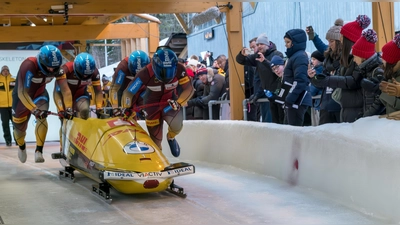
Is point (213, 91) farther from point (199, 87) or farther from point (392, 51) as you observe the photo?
point (392, 51)

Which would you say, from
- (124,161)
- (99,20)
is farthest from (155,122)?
(99,20)


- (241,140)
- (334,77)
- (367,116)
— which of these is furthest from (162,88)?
(367,116)

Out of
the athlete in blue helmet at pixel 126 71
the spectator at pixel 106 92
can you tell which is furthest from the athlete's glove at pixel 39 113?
the spectator at pixel 106 92

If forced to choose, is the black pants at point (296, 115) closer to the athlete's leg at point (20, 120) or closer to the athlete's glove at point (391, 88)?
the athlete's glove at point (391, 88)

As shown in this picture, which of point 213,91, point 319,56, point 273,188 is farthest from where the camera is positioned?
point 213,91

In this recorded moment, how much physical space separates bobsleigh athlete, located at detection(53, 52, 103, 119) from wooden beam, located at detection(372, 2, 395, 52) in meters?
3.29

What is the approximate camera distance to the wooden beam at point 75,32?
46.9 feet

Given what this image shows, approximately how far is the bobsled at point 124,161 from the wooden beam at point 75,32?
905cm

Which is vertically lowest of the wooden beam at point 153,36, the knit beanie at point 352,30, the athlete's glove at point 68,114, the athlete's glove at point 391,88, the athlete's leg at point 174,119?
the athlete's leg at point 174,119

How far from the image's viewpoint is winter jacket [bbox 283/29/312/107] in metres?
5.93

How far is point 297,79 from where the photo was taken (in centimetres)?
596

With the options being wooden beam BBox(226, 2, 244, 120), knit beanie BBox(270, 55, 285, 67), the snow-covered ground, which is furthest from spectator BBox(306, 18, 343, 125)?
wooden beam BBox(226, 2, 244, 120)

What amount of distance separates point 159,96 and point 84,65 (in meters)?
1.25

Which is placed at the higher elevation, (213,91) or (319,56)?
(319,56)
